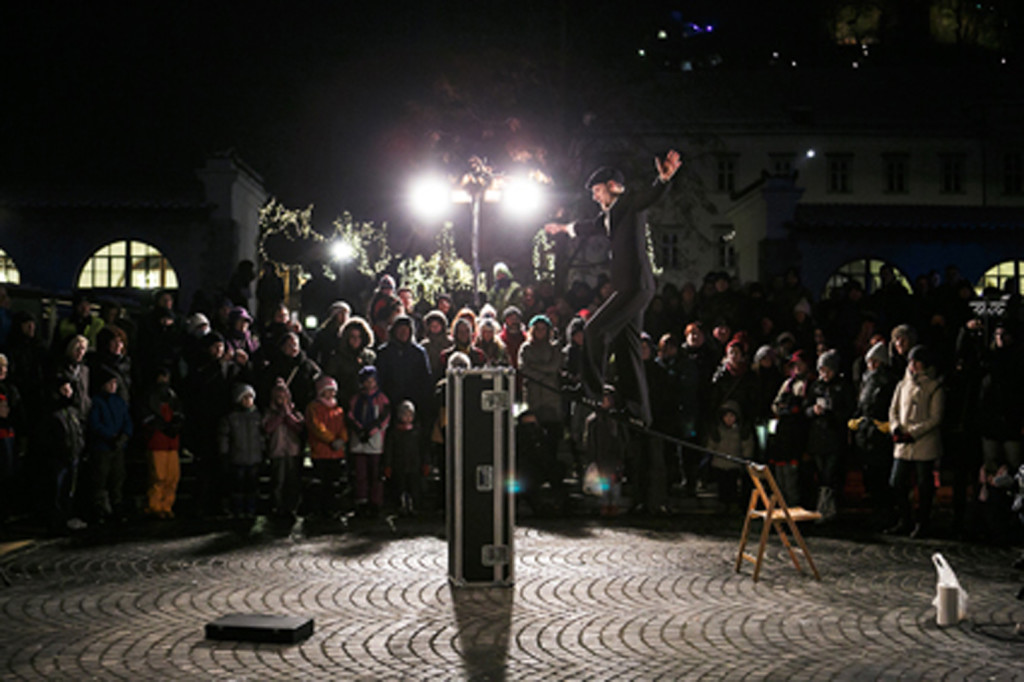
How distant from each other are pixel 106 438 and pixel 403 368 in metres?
3.47

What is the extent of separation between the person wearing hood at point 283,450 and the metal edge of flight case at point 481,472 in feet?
14.5

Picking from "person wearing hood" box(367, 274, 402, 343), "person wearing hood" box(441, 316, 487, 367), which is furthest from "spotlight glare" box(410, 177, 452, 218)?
"person wearing hood" box(441, 316, 487, 367)

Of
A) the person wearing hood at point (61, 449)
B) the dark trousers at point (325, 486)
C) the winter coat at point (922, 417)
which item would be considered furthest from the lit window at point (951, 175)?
the person wearing hood at point (61, 449)

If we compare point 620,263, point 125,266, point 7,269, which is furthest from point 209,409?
point 7,269

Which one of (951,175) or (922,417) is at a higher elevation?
(951,175)

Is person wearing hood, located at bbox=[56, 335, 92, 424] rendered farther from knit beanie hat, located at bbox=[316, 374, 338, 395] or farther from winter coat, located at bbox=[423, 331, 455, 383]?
winter coat, located at bbox=[423, 331, 455, 383]

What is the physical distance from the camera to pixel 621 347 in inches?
308

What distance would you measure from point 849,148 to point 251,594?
164ft

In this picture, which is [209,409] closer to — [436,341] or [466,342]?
[436,341]

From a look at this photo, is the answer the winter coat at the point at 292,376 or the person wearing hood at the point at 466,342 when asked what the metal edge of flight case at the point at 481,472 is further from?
the winter coat at the point at 292,376

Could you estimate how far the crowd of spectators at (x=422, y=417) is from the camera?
12289 millimetres

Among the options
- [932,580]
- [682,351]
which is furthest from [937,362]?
[932,580]

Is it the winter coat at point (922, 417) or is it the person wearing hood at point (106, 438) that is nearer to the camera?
the winter coat at point (922, 417)

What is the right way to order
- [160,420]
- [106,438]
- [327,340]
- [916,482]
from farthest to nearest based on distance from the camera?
[327,340] < [160,420] < [106,438] < [916,482]
